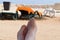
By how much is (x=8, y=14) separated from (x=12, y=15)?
22cm

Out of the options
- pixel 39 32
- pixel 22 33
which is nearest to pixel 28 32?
pixel 22 33

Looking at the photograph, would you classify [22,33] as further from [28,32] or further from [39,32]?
[39,32]

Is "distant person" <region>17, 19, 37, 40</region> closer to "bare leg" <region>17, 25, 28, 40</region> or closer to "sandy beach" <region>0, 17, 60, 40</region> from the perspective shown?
"bare leg" <region>17, 25, 28, 40</region>

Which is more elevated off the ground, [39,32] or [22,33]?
[22,33]

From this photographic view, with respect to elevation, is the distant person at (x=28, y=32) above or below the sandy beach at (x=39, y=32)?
above

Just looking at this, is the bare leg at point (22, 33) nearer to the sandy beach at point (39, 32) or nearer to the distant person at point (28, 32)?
the distant person at point (28, 32)

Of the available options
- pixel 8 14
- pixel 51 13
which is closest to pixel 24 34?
pixel 8 14

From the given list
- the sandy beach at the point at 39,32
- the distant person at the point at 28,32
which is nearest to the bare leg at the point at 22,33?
the distant person at the point at 28,32

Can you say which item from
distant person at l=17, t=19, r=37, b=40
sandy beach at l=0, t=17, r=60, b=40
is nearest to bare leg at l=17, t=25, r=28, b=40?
distant person at l=17, t=19, r=37, b=40

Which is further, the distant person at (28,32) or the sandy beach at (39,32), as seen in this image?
the sandy beach at (39,32)

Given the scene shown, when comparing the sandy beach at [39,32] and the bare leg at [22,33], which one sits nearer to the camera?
the bare leg at [22,33]

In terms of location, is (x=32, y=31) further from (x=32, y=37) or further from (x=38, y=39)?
(x=38, y=39)

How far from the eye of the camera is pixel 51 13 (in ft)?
42.9

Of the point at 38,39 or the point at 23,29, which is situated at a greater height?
the point at 23,29
